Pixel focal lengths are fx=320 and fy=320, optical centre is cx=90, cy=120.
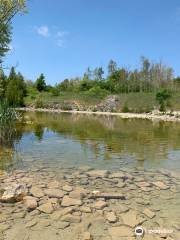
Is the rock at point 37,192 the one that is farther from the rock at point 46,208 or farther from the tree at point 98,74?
the tree at point 98,74

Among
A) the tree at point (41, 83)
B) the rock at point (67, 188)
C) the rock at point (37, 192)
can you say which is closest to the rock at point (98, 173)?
the rock at point (67, 188)

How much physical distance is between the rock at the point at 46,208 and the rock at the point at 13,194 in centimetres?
63

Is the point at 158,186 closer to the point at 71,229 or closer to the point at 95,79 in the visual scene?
the point at 71,229

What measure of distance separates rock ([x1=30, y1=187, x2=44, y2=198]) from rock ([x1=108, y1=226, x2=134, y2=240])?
2263mm

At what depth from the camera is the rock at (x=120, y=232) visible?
566cm

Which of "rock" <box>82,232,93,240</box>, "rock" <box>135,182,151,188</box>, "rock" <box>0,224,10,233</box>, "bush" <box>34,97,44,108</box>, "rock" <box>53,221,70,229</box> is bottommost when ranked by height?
"rock" <box>82,232,93,240</box>

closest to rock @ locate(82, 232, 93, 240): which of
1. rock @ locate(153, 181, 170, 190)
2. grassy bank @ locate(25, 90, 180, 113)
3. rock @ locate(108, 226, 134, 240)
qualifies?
rock @ locate(108, 226, 134, 240)

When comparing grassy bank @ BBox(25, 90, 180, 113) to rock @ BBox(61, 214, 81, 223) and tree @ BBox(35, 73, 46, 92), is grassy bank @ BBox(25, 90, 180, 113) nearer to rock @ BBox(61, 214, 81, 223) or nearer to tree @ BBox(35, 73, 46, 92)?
tree @ BBox(35, 73, 46, 92)

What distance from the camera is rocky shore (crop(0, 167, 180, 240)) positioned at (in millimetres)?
5805

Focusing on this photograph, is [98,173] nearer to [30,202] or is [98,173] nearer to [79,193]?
[79,193]

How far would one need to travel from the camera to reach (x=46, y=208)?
22.4 ft

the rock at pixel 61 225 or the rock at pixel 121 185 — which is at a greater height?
the rock at pixel 121 185

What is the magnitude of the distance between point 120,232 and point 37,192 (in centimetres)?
268

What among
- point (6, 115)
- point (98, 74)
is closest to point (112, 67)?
point (98, 74)
